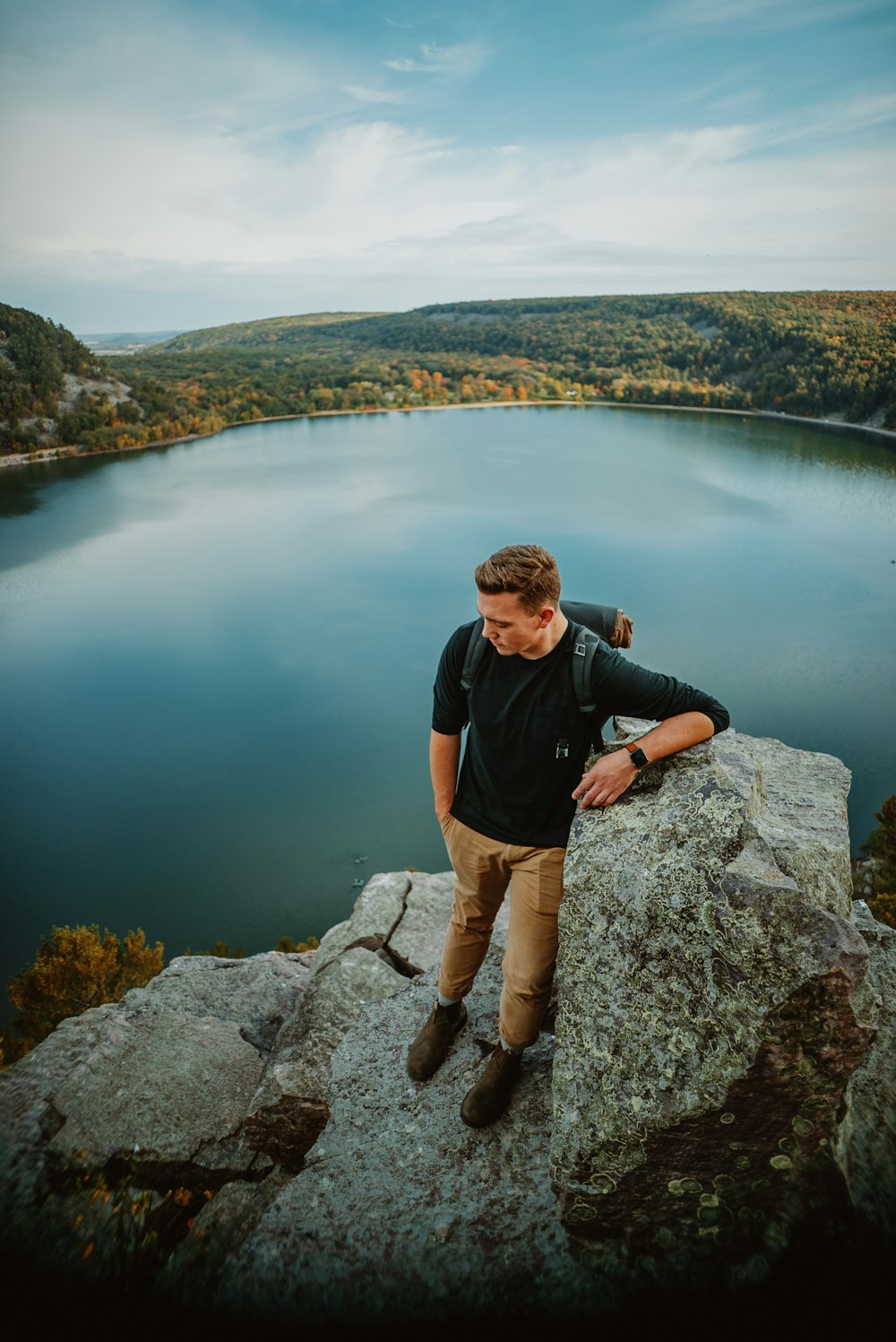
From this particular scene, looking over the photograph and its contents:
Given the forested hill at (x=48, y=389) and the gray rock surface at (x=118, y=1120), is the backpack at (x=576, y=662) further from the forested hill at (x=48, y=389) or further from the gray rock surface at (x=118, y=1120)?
the forested hill at (x=48, y=389)

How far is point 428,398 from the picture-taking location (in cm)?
12162

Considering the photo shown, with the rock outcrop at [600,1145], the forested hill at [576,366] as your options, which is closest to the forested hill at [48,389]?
the forested hill at [576,366]

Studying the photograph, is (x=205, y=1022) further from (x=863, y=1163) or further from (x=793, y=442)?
(x=793, y=442)

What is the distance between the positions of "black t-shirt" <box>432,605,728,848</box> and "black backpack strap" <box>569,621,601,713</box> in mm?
22

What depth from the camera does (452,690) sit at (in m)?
3.02

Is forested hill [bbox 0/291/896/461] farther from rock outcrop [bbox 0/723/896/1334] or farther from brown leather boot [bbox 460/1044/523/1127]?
brown leather boot [bbox 460/1044/523/1127]

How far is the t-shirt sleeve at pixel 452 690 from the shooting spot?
2.94 meters

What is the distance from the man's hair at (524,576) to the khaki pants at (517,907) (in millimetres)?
1039

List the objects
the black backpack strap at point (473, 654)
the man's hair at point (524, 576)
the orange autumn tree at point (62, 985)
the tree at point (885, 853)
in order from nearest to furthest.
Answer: the man's hair at point (524, 576) → the black backpack strap at point (473, 654) → the orange autumn tree at point (62, 985) → the tree at point (885, 853)

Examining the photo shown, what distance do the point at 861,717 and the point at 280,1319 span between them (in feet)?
96.1

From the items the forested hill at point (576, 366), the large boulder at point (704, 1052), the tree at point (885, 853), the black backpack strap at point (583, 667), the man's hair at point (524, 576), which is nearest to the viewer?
the large boulder at point (704, 1052)

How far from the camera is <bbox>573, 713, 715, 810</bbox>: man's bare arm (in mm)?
2779

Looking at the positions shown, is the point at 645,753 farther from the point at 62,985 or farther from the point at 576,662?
the point at 62,985

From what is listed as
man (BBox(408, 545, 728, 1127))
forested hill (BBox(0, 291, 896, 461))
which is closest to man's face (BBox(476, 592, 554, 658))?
man (BBox(408, 545, 728, 1127))
